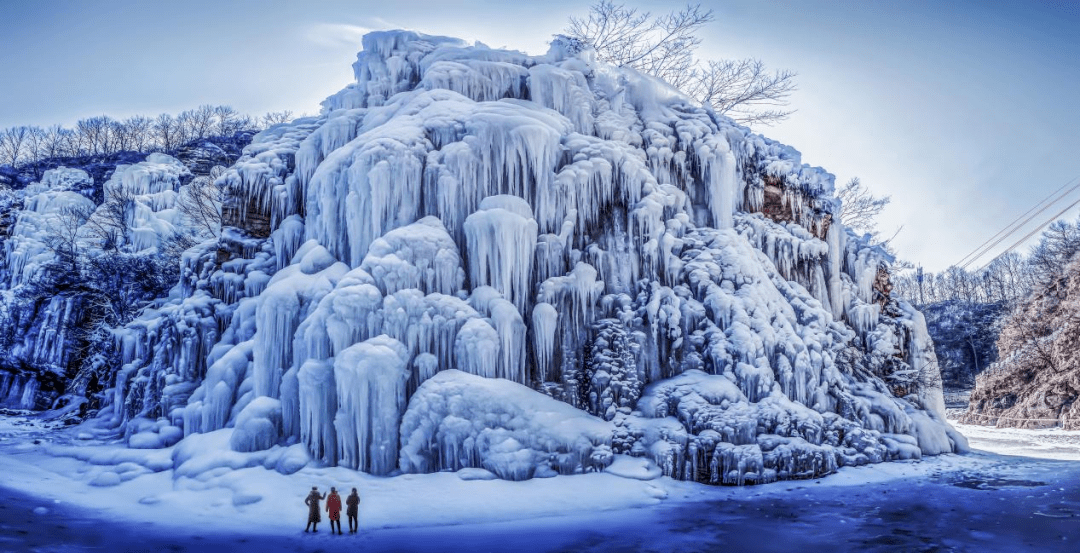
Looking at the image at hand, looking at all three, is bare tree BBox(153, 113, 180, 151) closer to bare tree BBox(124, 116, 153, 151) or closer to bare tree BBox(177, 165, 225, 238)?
bare tree BBox(124, 116, 153, 151)

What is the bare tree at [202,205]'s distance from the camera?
1955 cm

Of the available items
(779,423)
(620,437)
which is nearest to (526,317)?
(620,437)

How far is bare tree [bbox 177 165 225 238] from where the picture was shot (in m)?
19.6

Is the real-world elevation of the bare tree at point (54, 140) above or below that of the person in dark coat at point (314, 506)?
above

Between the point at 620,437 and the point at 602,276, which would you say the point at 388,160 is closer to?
the point at 602,276

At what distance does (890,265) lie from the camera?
13.0 metres

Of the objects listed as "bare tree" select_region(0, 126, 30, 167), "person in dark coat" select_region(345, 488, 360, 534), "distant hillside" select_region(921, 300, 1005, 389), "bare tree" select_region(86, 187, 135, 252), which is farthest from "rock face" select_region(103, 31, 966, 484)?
"bare tree" select_region(0, 126, 30, 167)

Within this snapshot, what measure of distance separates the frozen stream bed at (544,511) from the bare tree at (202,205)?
11.3 metres

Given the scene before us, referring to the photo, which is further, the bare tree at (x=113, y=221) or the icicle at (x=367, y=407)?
the bare tree at (x=113, y=221)

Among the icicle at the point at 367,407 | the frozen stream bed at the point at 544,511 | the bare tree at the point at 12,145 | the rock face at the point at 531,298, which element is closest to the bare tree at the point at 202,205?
the rock face at the point at 531,298

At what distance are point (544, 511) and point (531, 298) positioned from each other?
11.4 feet

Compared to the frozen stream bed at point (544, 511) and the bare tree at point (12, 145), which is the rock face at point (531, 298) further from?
the bare tree at point (12, 145)

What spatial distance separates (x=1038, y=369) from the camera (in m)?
20.5

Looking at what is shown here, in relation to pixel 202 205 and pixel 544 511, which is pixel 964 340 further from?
pixel 202 205
